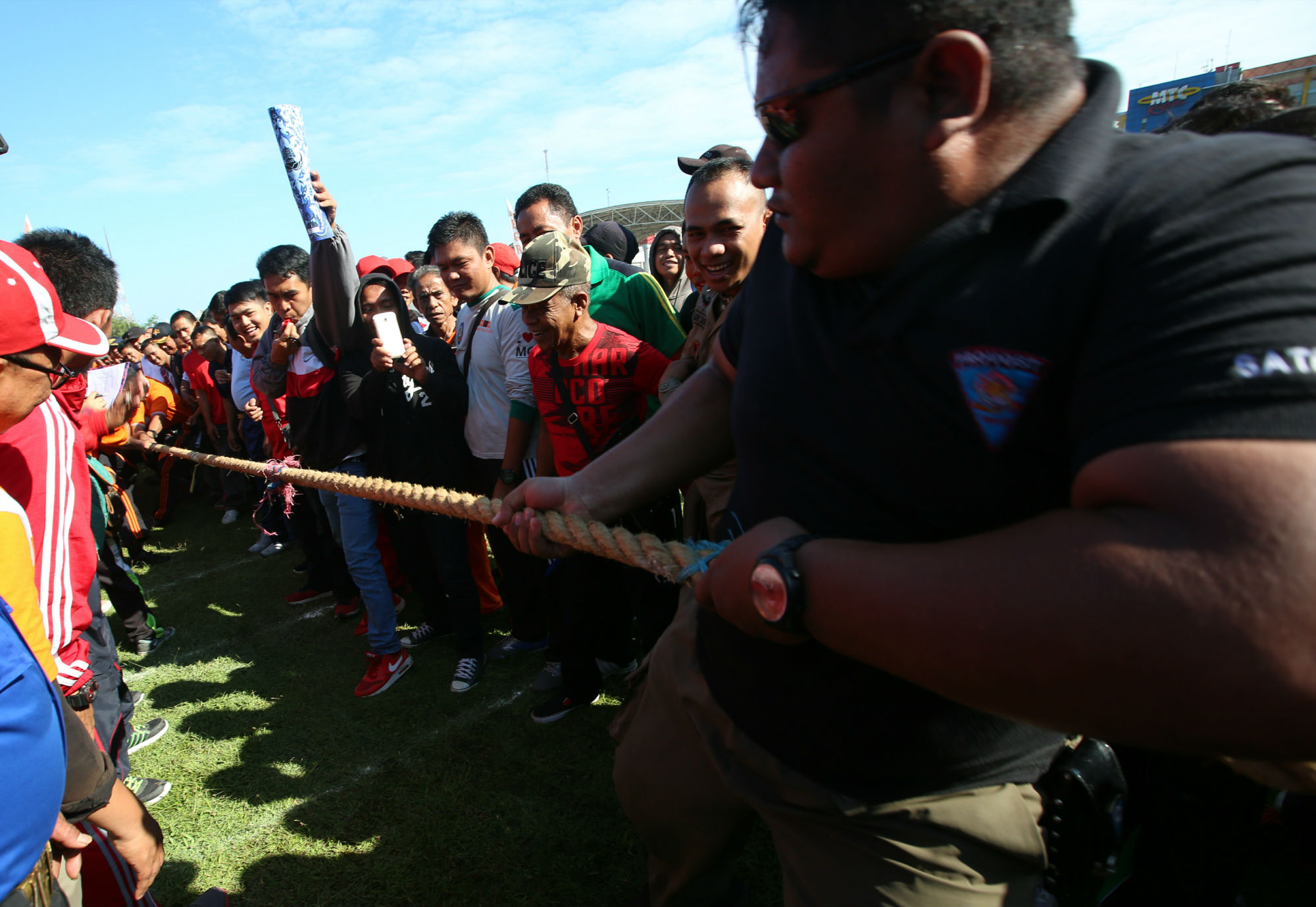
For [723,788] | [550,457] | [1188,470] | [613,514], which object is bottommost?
[723,788]

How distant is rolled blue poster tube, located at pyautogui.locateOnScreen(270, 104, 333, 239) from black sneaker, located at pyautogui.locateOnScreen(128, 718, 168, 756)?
3.11 meters

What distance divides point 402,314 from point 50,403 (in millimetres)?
2007

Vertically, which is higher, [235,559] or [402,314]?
[402,314]

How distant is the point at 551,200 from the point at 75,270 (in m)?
2.88

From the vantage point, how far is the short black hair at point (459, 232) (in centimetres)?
462

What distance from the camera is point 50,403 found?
2.60 meters

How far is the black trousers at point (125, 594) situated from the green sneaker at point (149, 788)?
1984 mm

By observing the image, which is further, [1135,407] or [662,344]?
[662,344]

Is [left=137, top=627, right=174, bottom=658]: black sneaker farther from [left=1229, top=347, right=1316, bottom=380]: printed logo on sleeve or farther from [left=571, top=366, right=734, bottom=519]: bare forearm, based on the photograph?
[left=1229, top=347, right=1316, bottom=380]: printed logo on sleeve

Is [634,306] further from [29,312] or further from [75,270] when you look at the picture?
[75,270]

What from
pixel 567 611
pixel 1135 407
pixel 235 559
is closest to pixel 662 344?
pixel 567 611

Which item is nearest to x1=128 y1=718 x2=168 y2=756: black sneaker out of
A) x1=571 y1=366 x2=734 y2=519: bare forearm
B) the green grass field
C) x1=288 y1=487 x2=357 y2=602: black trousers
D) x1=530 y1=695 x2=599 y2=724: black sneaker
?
the green grass field

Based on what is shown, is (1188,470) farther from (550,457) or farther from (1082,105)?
Answer: (550,457)

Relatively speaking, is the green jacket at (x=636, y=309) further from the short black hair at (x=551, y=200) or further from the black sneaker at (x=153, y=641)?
the black sneaker at (x=153, y=641)
